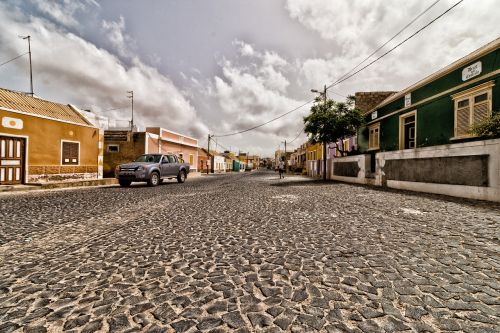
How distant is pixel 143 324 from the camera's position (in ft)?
5.55

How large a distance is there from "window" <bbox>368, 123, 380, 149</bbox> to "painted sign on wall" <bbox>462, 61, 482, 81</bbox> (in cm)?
682

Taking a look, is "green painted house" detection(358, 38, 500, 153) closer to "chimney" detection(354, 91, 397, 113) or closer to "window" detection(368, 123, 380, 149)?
"window" detection(368, 123, 380, 149)

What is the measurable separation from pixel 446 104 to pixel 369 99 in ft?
29.7

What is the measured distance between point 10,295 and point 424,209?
7825 mm

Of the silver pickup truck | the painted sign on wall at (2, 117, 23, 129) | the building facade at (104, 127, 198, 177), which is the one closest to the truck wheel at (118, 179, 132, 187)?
the silver pickup truck

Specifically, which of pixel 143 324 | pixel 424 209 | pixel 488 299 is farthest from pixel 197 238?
pixel 424 209

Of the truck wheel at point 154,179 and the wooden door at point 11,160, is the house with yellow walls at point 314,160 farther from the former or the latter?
the wooden door at point 11,160

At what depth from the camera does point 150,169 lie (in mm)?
13125

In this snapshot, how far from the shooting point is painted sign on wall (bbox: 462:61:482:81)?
9.76 meters

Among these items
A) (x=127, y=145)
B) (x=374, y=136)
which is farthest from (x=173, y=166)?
(x=374, y=136)

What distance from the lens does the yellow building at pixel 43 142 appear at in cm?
1180

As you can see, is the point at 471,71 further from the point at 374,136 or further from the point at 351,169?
the point at 374,136

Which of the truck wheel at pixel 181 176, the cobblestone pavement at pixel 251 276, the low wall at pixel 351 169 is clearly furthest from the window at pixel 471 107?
the truck wheel at pixel 181 176

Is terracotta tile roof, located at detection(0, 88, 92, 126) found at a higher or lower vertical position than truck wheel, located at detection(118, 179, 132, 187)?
higher
